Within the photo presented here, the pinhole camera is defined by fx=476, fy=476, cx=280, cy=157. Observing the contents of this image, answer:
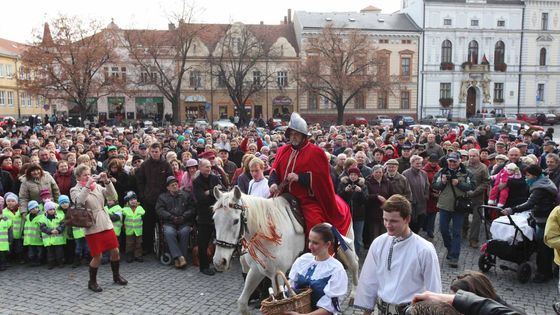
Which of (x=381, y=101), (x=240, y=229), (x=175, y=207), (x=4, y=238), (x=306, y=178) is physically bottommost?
(x=4, y=238)

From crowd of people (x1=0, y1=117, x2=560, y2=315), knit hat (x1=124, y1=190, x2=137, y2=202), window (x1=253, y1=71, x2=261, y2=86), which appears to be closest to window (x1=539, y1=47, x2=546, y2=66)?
window (x1=253, y1=71, x2=261, y2=86)

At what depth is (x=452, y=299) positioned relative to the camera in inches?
102

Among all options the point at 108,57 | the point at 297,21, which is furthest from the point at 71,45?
the point at 297,21

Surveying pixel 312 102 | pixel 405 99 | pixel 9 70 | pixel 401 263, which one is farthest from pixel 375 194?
pixel 9 70

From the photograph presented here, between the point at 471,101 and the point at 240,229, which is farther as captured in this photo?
the point at 471,101

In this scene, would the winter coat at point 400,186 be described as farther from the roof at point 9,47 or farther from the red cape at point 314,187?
the roof at point 9,47

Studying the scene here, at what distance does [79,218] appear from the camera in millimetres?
7105

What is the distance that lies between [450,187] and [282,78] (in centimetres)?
4474

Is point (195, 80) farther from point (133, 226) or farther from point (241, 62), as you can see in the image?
point (133, 226)

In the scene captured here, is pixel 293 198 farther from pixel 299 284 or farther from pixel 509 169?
pixel 509 169

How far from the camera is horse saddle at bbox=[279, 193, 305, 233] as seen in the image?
19.7ft

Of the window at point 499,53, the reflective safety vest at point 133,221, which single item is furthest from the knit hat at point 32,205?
the window at point 499,53

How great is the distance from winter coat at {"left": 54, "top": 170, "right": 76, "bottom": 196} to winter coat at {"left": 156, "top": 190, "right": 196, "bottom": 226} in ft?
6.44

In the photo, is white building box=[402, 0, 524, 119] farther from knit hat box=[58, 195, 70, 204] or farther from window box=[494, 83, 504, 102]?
knit hat box=[58, 195, 70, 204]
